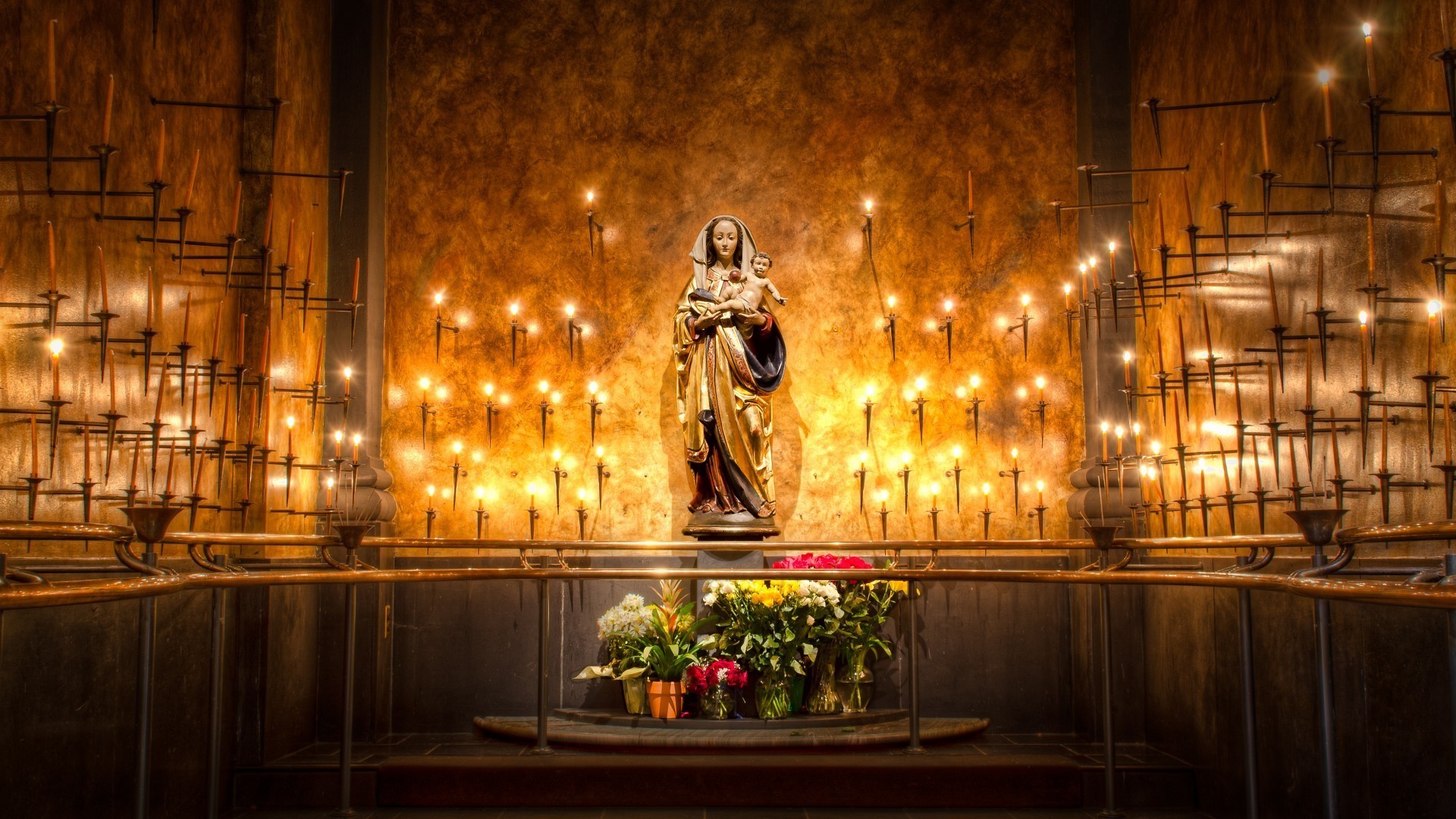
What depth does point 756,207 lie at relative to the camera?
33.2 ft

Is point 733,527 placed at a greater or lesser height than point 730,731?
greater

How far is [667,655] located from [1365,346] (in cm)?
448

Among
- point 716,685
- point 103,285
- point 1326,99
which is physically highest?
point 1326,99

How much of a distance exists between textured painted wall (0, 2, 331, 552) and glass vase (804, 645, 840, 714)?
359 centimetres

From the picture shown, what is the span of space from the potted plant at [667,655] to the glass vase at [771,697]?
18.3 inches

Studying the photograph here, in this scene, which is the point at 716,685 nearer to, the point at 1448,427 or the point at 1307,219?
the point at 1307,219

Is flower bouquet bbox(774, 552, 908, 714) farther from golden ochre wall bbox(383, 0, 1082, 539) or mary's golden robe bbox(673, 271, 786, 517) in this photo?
golden ochre wall bbox(383, 0, 1082, 539)

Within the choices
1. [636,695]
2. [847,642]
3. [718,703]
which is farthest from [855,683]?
[636,695]

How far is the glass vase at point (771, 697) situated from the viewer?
7953 millimetres

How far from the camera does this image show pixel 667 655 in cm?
800

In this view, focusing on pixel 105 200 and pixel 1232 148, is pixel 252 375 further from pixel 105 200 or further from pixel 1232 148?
pixel 1232 148

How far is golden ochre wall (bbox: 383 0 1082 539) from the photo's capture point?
9727 mm

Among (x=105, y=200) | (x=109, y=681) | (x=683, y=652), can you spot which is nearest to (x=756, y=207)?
(x=683, y=652)

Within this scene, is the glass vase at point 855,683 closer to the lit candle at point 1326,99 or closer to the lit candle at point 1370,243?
the lit candle at point 1370,243
